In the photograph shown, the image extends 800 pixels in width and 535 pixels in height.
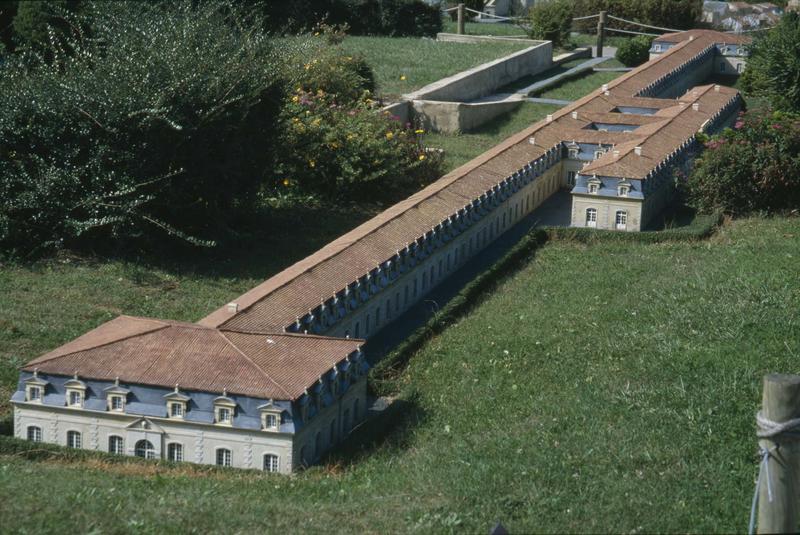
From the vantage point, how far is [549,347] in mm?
25688

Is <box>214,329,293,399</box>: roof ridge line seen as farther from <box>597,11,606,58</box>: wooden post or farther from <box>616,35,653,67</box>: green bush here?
<box>597,11,606,58</box>: wooden post

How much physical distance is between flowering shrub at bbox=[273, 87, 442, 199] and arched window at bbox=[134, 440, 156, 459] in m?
16.8

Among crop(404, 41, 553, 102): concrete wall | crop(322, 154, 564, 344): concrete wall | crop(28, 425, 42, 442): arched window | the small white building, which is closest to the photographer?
the small white building

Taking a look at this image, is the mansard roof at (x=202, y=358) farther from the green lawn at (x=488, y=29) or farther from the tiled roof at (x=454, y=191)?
the green lawn at (x=488, y=29)

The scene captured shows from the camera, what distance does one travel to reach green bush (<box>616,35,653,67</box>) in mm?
60106

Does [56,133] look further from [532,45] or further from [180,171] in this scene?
[532,45]

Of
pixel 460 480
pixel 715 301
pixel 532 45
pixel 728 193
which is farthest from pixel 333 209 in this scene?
pixel 532 45

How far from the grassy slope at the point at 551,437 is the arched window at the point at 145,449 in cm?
79

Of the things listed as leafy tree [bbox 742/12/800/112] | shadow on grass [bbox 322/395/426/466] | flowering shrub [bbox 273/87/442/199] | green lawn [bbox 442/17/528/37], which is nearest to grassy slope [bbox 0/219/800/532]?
shadow on grass [bbox 322/395/426/466]

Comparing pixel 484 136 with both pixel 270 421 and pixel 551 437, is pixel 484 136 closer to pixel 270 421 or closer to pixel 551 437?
pixel 270 421

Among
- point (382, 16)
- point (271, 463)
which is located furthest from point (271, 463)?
point (382, 16)

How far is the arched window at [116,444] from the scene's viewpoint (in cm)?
2144

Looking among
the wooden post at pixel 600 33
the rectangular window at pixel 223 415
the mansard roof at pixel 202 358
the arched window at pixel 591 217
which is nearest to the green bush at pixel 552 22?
the wooden post at pixel 600 33

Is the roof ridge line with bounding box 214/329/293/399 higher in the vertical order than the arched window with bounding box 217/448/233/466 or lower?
higher
